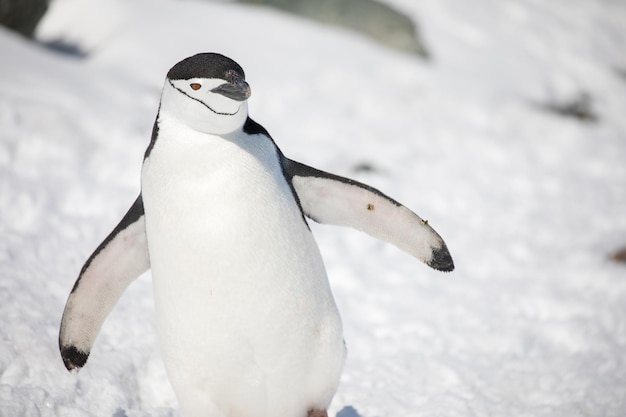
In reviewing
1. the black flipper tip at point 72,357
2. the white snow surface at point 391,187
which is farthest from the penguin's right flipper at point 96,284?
the white snow surface at point 391,187

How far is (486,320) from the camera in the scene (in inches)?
141

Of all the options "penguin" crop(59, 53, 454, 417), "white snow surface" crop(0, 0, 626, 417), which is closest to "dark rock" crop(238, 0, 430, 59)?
"white snow surface" crop(0, 0, 626, 417)

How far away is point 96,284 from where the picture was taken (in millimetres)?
2133

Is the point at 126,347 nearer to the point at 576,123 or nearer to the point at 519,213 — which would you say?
the point at 519,213

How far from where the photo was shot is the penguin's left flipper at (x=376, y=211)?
2.16 metres

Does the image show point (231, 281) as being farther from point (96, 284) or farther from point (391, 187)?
point (391, 187)

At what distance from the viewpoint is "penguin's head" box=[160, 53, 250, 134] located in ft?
5.71

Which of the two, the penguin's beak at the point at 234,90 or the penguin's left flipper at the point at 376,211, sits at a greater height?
the penguin's beak at the point at 234,90

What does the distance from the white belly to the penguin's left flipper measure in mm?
154

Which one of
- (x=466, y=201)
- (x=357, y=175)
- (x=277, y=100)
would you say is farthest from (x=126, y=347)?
(x=277, y=100)

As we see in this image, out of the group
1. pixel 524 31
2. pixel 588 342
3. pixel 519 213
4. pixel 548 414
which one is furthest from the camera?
pixel 524 31

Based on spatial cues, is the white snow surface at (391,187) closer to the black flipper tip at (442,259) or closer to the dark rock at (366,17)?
the dark rock at (366,17)

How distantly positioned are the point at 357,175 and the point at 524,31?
16.4 ft

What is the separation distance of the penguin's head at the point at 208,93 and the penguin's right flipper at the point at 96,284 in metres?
0.44
